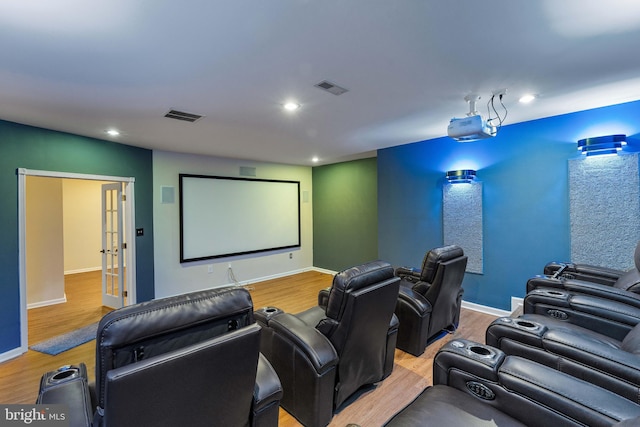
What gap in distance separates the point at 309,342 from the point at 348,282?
458 millimetres

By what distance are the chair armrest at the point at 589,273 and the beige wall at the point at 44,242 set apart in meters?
6.96

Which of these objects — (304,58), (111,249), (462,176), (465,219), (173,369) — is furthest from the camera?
(111,249)

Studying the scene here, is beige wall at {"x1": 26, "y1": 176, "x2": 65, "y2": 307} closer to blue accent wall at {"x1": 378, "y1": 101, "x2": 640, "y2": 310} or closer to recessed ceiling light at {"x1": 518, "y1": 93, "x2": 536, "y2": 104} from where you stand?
blue accent wall at {"x1": 378, "y1": 101, "x2": 640, "y2": 310}

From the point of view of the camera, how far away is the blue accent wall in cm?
328

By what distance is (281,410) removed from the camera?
2172mm

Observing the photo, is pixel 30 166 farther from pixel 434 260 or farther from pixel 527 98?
pixel 527 98

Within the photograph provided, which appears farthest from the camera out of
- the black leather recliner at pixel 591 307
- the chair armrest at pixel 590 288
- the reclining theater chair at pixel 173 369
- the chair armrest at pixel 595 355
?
the chair armrest at pixel 590 288

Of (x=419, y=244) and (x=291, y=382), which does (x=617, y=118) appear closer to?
(x=419, y=244)

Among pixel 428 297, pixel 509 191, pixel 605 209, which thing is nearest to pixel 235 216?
pixel 428 297

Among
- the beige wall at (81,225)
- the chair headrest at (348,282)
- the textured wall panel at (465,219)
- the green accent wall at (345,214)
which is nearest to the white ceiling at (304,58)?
the textured wall panel at (465,219)

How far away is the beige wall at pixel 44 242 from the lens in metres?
4.51

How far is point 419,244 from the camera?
4.63 meters

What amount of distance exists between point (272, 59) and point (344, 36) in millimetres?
529

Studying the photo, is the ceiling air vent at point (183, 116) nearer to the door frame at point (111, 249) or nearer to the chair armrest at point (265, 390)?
the door frame at point (111, 249)
